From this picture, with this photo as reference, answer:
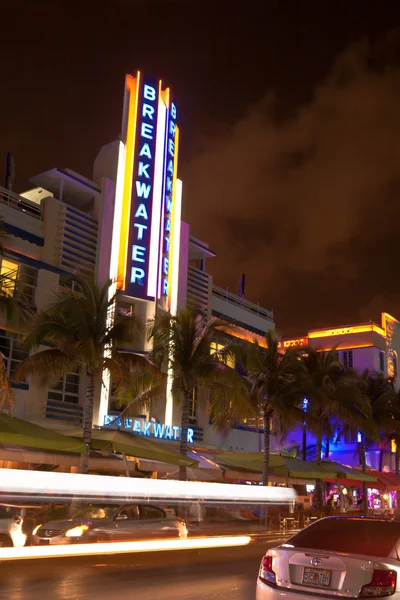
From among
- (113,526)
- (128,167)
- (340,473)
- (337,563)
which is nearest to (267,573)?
(337,563)

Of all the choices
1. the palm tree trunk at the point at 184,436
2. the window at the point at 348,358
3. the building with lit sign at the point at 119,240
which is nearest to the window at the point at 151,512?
the palm tree trunk at the point at 184,436

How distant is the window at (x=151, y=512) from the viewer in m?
15.0

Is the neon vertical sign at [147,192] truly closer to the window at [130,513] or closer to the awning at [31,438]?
the awning at [31,438]

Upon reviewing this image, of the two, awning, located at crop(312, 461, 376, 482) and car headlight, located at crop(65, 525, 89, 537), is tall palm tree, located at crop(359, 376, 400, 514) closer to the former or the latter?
awning, located at crop(312, 461, 376, 482)

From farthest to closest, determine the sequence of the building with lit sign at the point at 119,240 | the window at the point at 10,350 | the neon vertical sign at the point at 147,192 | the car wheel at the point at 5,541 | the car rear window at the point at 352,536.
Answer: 1. the neon vertical sign at the point at 147,192
2. the building with lit sign at the point at 119,240
3. the window at the point at 10,350
4. the car wheel at the point at 5,541
5. the car rear window at the point at 352,536

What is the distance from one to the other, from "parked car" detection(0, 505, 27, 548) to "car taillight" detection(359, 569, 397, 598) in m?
8.87

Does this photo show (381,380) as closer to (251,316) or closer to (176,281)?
(251,316)

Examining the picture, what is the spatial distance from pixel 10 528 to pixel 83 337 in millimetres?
8905

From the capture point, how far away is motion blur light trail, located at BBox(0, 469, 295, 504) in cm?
1452

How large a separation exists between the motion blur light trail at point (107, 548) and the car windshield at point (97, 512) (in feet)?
3.47

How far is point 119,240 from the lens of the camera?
31234 mm

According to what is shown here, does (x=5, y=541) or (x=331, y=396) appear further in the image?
(x=331, y=396)

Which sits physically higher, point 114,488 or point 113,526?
point 114,488

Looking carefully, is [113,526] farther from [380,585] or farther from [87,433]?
[380,585]
